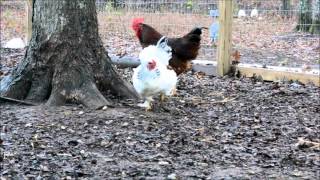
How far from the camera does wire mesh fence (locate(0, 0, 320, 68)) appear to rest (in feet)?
22.5

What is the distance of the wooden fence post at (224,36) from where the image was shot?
6934 millimetres

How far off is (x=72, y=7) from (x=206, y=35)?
2.99 meters

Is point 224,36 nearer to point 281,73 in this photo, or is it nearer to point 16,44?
point 281,73

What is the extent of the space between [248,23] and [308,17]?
0.74 meters

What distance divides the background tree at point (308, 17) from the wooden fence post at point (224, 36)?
0.85 meters

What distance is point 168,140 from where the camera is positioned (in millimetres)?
3871

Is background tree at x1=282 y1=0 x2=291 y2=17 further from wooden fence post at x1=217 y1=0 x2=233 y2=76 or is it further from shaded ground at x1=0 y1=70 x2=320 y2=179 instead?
shaded ground at x1=0 y1=70 x2=320 y2=179

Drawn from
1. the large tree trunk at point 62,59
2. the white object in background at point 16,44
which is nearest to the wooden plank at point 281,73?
the large tree trunk at point 62,59

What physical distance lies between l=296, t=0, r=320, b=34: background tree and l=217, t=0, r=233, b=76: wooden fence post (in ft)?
2.80

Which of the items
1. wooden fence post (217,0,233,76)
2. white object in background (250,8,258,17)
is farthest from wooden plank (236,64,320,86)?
white object in background (250,8,258,17)

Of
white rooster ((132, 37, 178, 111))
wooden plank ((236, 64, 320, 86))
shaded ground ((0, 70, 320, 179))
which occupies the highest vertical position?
white rooster ((132, 37, 178, 111))

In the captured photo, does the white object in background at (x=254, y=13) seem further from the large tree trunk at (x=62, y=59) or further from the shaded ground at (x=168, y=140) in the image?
the large tree trunk at (x=62, y=59)

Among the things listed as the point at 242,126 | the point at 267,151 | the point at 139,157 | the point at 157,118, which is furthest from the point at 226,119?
the point at 139,157

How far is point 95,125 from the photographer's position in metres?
4.16
